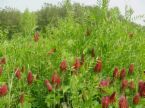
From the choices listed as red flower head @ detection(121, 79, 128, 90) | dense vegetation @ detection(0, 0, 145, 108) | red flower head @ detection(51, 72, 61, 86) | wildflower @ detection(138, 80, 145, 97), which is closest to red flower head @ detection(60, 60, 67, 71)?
dense vegetation @ detection(0, 0, 145, 108)

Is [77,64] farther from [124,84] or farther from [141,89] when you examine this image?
[141,89]

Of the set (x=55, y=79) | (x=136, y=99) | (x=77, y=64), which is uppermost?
(x=77, y=64)

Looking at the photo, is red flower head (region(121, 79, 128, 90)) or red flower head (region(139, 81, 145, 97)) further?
red flower head (region(121, 79, 128, 90))

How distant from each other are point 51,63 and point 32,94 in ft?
1.03

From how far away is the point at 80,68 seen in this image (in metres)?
3.50

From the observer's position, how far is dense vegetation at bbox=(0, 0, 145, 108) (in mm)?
3289

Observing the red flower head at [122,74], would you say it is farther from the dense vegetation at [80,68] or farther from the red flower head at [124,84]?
the red flower head at [124,84]

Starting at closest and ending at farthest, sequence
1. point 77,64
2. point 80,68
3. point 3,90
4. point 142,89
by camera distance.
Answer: point 3,90 < point 142,89 < point 77,64 < point 80,68

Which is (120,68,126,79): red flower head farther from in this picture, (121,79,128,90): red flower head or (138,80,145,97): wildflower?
(138,80,145,97): wildflower

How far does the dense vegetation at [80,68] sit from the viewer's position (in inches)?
129

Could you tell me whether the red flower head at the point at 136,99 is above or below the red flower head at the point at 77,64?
below

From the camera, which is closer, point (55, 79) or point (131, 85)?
point (55, 79)

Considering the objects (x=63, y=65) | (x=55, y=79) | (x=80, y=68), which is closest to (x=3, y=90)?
(x=55, y=79)

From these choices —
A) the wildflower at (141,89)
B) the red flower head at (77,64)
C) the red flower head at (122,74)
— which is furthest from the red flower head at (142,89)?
the red flower head at (77,64)
